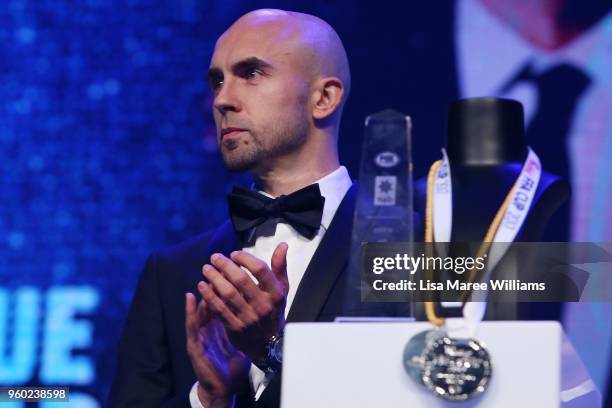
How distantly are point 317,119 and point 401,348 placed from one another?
1239 mm

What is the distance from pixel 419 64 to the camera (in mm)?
3004

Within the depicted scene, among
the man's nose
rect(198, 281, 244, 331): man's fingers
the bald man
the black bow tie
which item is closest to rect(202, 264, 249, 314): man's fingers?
rect(198, 281, 244, 331): man's fingers

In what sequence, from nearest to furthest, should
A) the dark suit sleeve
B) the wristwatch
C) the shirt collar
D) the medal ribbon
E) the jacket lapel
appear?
the medal ribbon < the wristwatch < the jacket lapel < the dark suit sleeve < the shirt collar

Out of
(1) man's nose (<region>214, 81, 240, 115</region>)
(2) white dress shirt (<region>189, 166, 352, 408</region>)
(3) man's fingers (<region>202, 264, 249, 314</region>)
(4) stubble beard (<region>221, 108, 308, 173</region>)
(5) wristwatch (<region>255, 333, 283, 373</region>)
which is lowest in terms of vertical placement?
(5) wristwatch (<region>255, 333, 283, 373</region>)

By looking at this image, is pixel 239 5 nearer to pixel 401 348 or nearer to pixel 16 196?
pixel 16 196

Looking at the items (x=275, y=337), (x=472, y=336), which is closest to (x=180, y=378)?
(x=275, y=337)

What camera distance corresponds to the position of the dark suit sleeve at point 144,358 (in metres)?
2.27

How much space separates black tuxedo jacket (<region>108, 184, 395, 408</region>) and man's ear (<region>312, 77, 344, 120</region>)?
214 millimetres

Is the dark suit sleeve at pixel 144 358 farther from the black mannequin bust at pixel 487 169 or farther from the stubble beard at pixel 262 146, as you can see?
the black mannequin bust at pixel 487 169

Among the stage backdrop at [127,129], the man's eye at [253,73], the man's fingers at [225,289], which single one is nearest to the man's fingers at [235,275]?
the man's fingers at [225,289]

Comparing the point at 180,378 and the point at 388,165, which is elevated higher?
the point at 388,165

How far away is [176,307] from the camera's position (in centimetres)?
236

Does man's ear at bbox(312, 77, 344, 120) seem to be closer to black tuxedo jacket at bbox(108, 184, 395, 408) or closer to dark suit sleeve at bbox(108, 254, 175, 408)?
black tuxedo jacket at bbox(108, 184, 395, 408)

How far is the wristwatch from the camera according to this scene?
1979 millimetres
